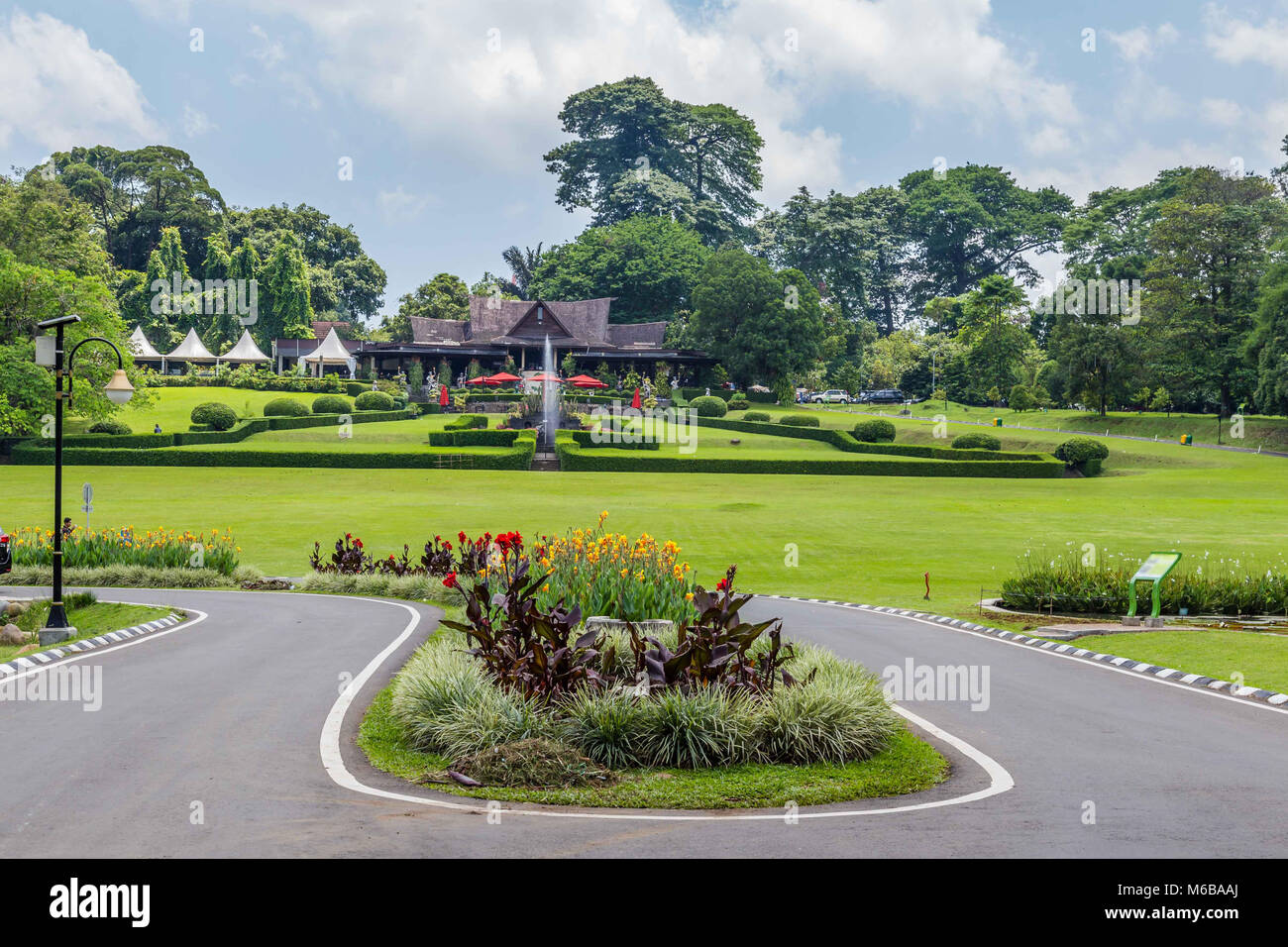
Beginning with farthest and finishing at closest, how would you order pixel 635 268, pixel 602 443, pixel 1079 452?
pixel 635 268 → pixel 602 443 → pixel 1079 452

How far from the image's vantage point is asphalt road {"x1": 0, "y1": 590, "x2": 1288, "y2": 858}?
282 inches

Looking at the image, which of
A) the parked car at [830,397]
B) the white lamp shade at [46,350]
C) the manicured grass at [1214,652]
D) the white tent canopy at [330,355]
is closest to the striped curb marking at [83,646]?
the white lamp shade at [46,350]

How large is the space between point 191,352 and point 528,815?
10515 cm

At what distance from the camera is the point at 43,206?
240 feet

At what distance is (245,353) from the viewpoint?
4016 inches

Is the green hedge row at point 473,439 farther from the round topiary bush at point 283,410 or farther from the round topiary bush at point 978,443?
the round topiary bush at point 978,443

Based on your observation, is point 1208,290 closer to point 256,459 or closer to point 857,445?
point 857,445

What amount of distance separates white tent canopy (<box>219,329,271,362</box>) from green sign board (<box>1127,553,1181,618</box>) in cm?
9268

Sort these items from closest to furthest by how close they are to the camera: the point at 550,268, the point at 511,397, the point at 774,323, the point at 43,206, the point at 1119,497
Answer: the point at 1119,497, the point at 43,206, the point at 511,397, the point at 774,323, the point at 550,268

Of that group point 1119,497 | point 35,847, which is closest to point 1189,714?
point 35,847

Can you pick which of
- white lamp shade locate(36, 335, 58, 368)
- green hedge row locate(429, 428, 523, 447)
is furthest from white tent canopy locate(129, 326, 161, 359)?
white lamp shade locate(36, 335, 58, 368)

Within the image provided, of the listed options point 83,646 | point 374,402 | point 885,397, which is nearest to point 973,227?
point 885,397

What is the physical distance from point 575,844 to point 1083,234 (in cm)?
10277
